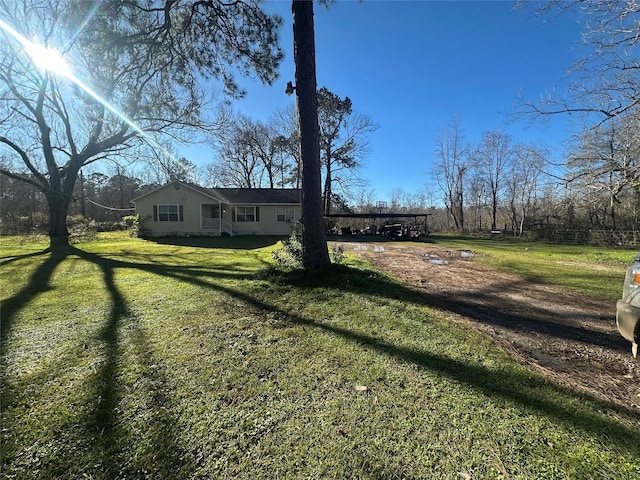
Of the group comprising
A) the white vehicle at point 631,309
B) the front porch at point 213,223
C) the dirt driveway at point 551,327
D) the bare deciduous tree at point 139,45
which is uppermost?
the bare deciduous tree at point 139,45

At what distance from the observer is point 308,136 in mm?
5293

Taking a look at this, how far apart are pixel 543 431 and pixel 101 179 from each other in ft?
154

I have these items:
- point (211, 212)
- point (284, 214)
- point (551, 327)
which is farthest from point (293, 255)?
point (211, 212)

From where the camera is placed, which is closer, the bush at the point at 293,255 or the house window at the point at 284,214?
the bush at the point at 293,255

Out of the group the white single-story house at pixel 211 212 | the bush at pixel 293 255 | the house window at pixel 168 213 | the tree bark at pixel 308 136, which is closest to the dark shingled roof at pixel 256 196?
the white single-story house at pixel 211 212

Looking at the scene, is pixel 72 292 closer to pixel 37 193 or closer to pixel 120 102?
pixel 120 102

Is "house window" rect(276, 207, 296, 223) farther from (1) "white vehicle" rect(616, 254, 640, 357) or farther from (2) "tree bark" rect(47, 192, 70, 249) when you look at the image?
(1) "white vehicle" rect(616, 254, 640, 357)

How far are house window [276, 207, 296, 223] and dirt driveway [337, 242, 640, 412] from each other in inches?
592

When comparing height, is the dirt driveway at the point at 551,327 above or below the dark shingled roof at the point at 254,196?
below

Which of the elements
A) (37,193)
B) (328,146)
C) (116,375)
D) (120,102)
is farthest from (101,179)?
(116,375)

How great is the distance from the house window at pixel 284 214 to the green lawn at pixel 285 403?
17.1 metres

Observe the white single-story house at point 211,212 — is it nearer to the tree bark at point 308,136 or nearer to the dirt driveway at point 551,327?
the tree bark at point 308,136

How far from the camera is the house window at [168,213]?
1886 cm

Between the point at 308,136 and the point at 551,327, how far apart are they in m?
4.93
